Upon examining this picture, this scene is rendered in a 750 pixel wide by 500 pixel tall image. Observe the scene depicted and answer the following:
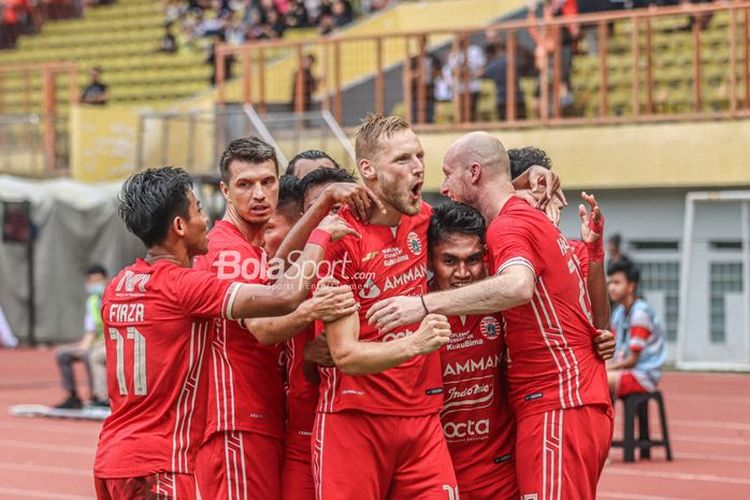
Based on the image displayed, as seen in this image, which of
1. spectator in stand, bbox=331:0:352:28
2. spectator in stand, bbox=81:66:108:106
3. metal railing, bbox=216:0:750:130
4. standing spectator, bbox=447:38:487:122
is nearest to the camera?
metal railing, bbox=216:0:750:130

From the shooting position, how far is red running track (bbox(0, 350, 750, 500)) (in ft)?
35.2

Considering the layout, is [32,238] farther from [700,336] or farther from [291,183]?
[291,183]

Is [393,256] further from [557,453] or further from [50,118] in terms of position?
[50,118]

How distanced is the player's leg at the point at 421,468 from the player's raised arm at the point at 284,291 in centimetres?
69

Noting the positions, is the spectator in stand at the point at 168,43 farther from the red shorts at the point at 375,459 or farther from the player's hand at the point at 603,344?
the red shorts at the point at 375,459

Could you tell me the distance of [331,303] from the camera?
543 centimetres

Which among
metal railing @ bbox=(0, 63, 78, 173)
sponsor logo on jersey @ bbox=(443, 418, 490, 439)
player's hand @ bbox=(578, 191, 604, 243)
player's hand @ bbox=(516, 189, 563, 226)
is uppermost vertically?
metal railing @ bbox=(0, 63, 78, 173)

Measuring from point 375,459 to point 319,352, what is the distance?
46cm

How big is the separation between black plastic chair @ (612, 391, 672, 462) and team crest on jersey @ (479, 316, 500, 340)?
5747 mm

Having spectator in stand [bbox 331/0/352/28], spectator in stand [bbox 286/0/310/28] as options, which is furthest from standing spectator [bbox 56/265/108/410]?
spectator in stand [bbox 286/0/310/28]

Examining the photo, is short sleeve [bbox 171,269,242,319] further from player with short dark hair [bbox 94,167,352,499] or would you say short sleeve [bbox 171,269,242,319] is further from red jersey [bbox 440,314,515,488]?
red jersey [bbox 440,314,515,488]

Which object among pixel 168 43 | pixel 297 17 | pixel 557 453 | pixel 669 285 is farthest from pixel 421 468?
pixel 168 43

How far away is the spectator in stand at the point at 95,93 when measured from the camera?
86.6 ft

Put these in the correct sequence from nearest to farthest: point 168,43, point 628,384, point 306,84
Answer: point 628,384 → point 306,84 → point 168,43
